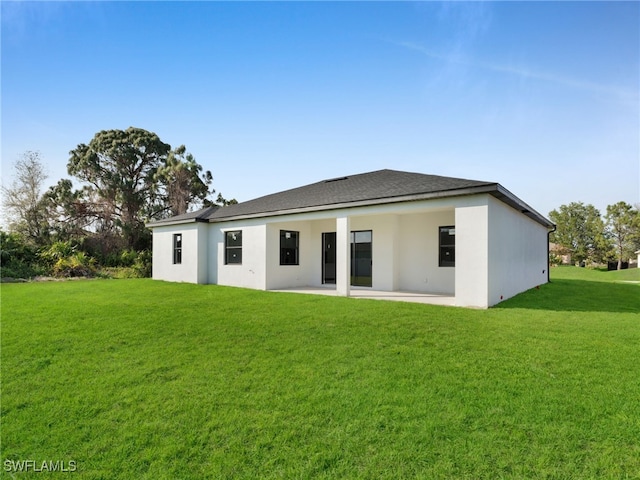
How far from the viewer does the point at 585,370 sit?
405cm

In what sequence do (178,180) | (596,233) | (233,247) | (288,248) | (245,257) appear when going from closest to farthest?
1. (245,257)
2. (288,248)
3. (233,247)
4. (178,180)
5. (596,233)

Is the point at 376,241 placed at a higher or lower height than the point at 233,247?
higher

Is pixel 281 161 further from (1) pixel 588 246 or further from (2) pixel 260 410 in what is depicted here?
(1) pixel 588 246

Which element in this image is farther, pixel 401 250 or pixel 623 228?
pixel 623 228

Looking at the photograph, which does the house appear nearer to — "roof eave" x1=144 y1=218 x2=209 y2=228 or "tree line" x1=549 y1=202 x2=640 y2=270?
"roof eave" x1=144 y1=218 x2=209 y2=228

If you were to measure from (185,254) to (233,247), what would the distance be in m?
2.84

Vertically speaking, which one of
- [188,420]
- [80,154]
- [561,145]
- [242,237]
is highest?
[80,154]

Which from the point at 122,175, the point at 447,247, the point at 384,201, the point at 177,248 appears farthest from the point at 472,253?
the point at 122,175

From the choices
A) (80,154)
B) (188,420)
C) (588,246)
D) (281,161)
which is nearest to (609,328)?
(188,420)

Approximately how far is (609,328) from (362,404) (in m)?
5.82

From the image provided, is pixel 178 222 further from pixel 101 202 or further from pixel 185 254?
pixel 101 202

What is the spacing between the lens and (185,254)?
15203mm

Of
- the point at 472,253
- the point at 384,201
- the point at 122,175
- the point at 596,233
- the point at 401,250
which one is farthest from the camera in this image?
the point at 596,233

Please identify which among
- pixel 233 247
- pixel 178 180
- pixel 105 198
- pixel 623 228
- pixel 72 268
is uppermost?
pixel 178 180
